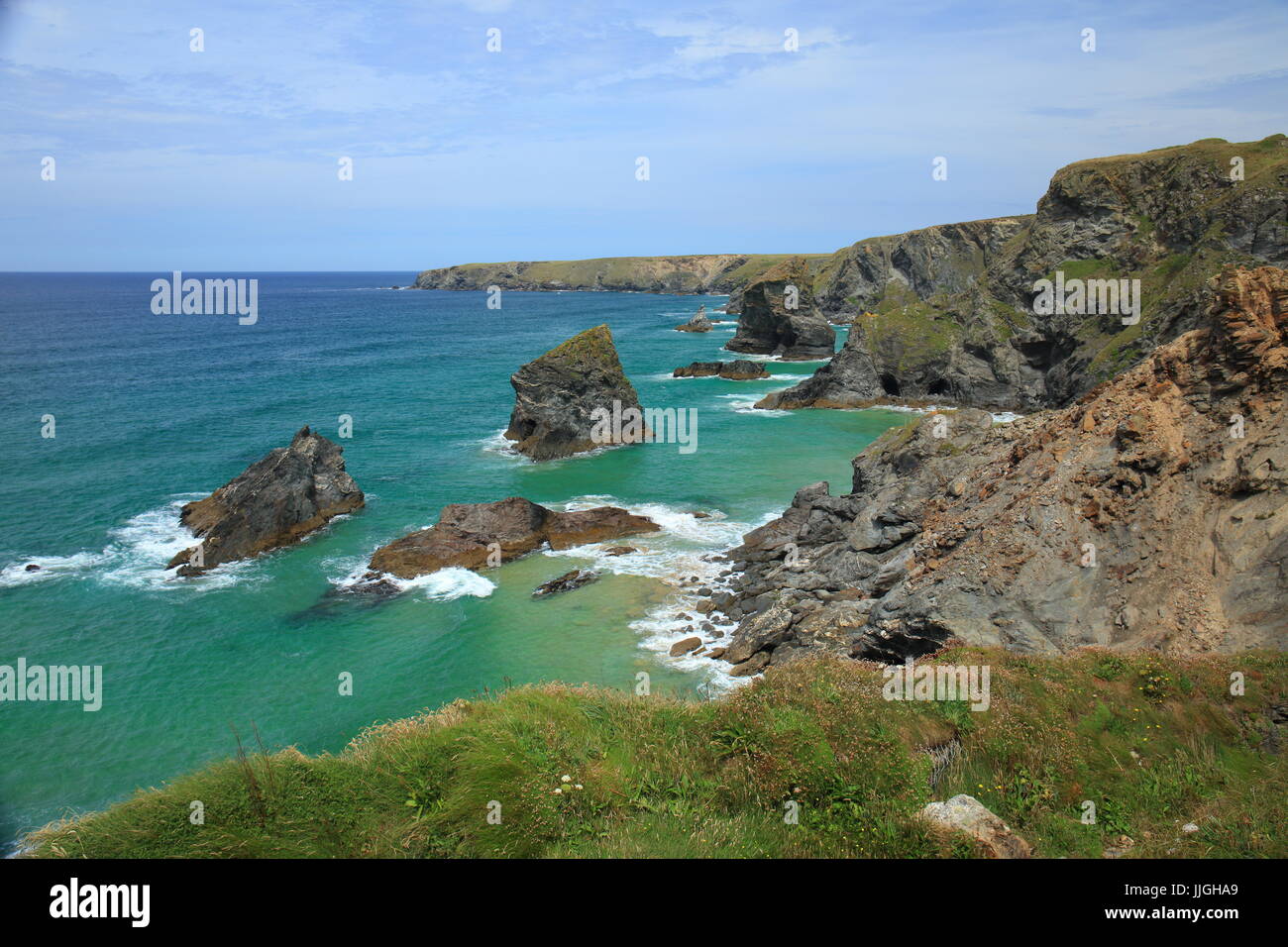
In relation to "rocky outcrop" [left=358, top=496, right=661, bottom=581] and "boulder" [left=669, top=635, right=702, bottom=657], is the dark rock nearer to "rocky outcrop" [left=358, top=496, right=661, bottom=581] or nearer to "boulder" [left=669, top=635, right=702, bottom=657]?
"boulder" [left=669, top=635, right=702, bottom=657]

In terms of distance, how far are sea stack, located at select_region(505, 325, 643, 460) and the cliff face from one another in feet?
67.6

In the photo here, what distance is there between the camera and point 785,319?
98562 millimetres

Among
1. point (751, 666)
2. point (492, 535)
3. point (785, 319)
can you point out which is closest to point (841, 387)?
point (785, 319)

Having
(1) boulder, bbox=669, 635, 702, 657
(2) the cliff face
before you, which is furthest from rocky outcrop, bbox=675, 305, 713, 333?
(1) boulder, bbox=669, 635, 702, 657

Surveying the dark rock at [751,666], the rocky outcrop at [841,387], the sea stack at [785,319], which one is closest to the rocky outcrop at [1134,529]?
the dark rock at [751,666]

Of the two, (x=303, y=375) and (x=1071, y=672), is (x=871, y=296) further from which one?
(x=1071, y=672)

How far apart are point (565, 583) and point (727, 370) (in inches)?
2398

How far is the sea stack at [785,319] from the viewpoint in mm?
97688

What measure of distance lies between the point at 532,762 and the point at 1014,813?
6.50 metres

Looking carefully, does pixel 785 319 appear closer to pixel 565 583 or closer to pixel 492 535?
pixel 492 535

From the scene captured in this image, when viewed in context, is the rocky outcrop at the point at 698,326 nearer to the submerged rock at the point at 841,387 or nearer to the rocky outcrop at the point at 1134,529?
the submerged rock at the point at 841,387

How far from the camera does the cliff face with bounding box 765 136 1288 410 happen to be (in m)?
52.7

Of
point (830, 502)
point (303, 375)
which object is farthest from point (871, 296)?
point (830, 502)

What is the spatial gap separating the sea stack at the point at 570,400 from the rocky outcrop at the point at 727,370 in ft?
106
